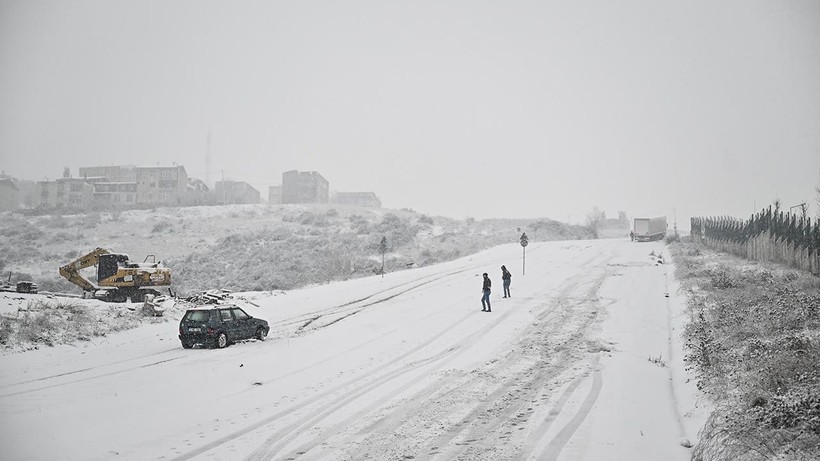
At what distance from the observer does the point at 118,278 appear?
27750 millimetres

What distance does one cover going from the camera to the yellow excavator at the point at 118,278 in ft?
91.0

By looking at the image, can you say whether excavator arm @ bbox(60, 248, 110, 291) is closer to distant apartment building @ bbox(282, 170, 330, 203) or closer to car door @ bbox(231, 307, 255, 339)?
car door @ bbox(231, 307, 255, 339)

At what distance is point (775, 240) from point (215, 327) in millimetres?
30770

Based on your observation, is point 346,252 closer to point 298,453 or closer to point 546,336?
point 546,336

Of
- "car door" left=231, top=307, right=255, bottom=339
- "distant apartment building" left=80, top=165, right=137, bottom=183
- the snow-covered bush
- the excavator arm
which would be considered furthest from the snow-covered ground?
"distant apartment building" left=80, top=165, right=137, bottom=183

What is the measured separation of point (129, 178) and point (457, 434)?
123104 millimetres

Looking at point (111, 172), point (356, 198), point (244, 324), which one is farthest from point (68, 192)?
point (244, 324)

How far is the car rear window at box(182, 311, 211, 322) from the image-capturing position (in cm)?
1769

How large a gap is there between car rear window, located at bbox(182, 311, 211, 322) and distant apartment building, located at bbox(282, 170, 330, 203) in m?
97.0

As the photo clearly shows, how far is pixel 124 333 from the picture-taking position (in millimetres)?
20094

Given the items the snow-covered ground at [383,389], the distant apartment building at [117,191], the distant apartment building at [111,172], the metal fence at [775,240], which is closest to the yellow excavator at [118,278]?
the snow-covered ground at [383,389]

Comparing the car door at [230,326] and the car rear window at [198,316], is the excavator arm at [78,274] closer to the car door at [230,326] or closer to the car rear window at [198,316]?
the car rear window at [198,316]

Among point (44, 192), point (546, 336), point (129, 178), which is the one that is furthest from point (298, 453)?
point (129, 178)

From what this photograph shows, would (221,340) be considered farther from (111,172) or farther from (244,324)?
A: (111,172)
